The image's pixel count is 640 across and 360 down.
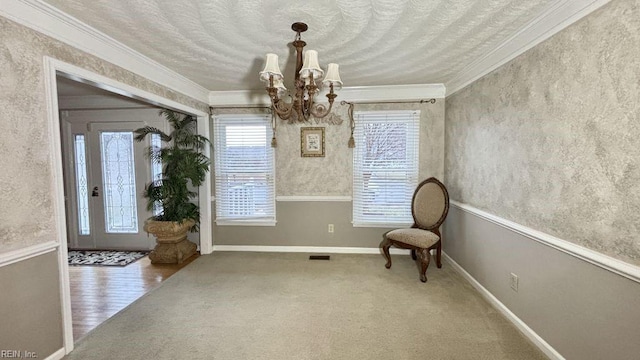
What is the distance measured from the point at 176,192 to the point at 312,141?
6.41 ft

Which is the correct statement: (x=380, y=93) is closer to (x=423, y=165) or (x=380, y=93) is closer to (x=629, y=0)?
(x=423, y=165)

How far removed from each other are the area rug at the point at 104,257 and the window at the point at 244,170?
1.30 metres

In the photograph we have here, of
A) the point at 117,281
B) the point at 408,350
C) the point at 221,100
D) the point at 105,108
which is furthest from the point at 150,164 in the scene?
the point at 408,350

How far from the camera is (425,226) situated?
3.44m

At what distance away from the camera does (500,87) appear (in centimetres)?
242

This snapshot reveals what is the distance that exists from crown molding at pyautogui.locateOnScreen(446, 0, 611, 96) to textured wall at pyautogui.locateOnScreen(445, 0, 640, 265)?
0.17 feet

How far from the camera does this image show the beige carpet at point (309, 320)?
196 centimetres

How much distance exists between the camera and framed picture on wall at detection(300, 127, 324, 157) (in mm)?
3934

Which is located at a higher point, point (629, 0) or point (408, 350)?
point (629, 0)

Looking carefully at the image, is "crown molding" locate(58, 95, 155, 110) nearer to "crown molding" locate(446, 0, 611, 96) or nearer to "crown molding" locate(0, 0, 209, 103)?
"crown molding" locate(0, 0, 209, 103)

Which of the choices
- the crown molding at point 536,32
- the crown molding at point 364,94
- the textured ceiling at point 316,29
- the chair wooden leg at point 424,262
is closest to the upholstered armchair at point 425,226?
the chair wooden leg at point 424,262

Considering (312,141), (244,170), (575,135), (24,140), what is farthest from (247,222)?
(575,135)

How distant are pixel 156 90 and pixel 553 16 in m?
3.35

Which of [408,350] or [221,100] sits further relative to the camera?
[221,100]
